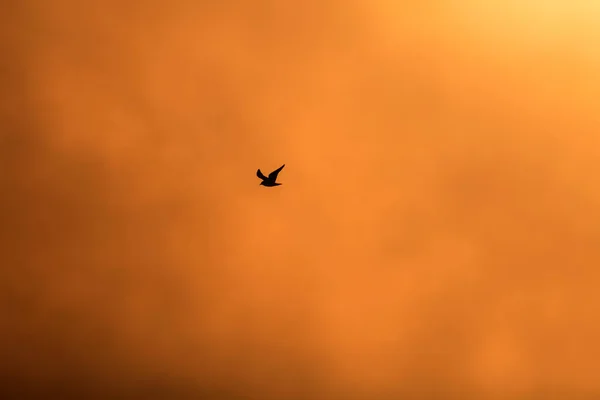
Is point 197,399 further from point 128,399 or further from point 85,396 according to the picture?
point 85,396

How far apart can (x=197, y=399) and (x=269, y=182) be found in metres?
9.63

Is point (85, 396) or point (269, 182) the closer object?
point (269, 182)

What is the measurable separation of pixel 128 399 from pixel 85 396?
4.32ft

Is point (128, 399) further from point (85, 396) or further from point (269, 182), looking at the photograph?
point (269, 182)

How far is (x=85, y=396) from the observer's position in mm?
20484

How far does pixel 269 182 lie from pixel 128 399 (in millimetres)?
10540

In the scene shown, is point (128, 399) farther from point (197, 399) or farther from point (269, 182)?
point (269, 182)

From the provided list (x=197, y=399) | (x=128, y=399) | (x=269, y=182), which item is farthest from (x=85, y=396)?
(x=269, y=182)

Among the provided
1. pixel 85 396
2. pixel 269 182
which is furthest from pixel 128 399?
pixel 269 182

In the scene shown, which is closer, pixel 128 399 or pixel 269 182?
pixel 269 182

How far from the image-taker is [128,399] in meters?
20.8

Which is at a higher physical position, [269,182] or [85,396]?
[269,182]

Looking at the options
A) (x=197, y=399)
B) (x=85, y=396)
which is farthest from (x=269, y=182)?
(x=85, y=396)

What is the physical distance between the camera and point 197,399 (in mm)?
20641
